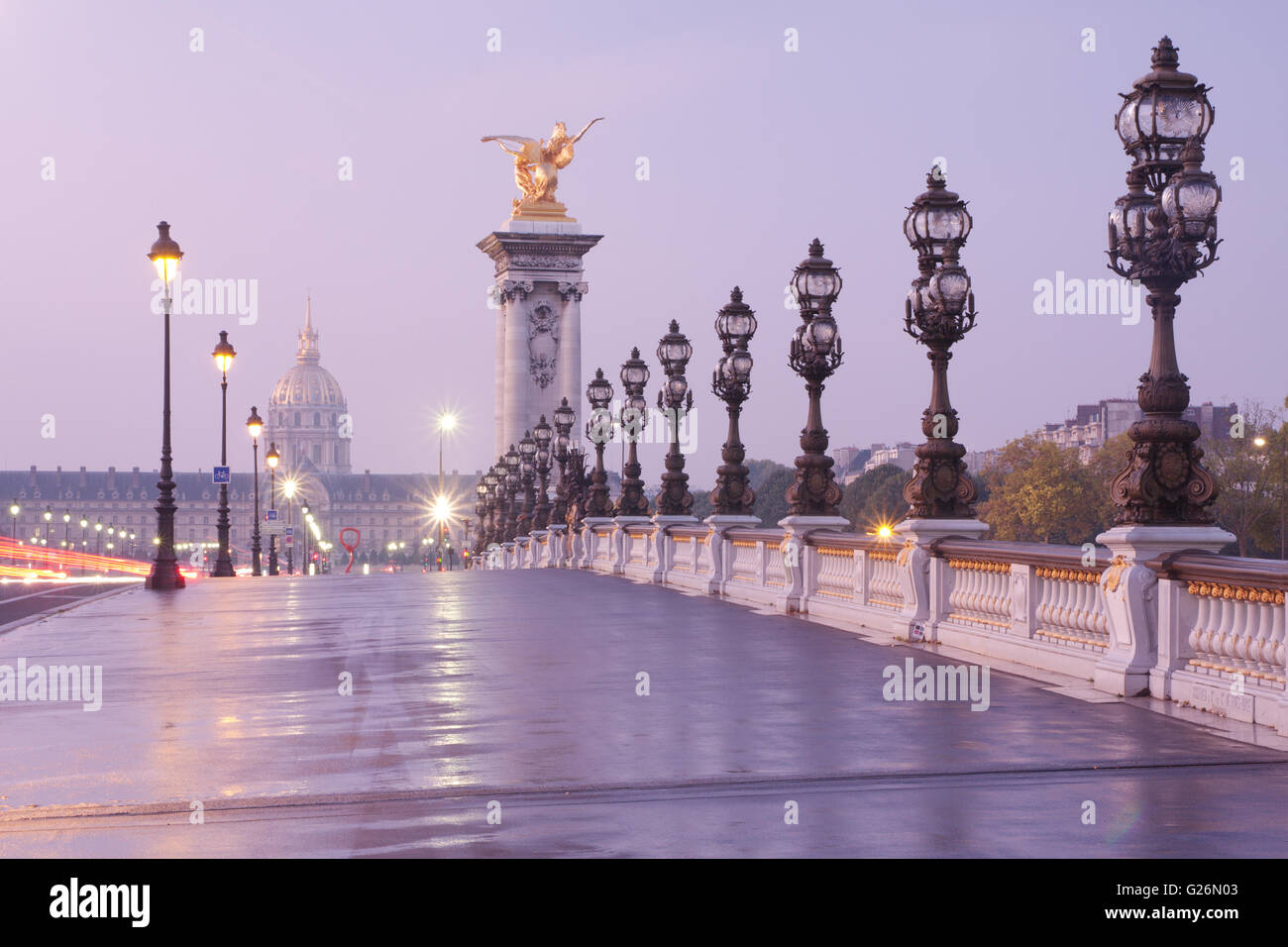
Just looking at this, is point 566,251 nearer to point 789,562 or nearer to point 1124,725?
point 789,562

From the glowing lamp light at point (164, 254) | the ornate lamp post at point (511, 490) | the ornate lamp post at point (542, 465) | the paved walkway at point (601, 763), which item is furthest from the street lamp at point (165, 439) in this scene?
the ornate lamp post at point (511, 490)

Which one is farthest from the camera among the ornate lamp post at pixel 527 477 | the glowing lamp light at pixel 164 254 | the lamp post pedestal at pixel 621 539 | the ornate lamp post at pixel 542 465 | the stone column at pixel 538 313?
the stone column at pixel 538 313

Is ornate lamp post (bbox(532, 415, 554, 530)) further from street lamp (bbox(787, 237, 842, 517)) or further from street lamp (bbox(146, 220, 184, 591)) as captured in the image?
street lamp (bbox(787, 237, 842, 517))

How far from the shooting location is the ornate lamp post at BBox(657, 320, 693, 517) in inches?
1423

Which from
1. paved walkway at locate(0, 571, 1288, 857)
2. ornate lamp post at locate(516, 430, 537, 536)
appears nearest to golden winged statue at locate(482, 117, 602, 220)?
ornate lamp post at locate(516, 430, 537, 536)

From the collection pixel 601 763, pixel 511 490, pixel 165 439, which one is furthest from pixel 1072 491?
pixel 601 763

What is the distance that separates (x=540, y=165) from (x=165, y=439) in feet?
257

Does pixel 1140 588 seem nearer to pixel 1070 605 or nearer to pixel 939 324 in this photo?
pixel 1070 605

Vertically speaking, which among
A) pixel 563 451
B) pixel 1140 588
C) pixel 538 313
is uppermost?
pixel 538 313

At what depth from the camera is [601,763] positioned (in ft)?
35.9

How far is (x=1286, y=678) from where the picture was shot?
1216 centimetres

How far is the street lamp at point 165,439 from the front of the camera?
36.2m

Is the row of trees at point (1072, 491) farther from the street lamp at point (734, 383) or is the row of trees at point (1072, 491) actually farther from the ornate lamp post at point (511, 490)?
the street lamp at point (734, 383)

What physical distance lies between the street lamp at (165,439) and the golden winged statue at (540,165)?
7511cm
